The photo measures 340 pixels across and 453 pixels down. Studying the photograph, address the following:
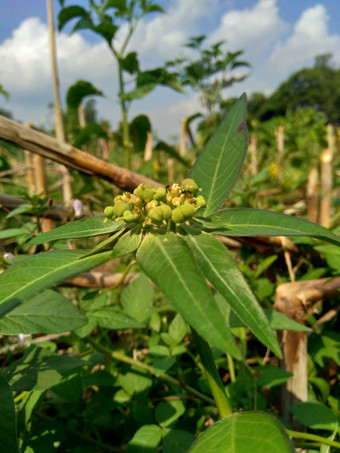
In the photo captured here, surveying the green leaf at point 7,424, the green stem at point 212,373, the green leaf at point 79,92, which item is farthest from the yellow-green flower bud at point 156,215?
the green leaf at point 79,92

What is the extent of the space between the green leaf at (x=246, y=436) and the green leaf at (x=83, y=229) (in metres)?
0.21

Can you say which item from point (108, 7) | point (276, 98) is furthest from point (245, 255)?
point (276, 98)

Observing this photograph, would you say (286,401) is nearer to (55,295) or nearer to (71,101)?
(55,295)

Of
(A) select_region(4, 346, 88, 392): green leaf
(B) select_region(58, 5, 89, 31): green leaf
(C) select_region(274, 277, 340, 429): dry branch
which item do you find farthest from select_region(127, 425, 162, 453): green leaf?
(B) select_region(58, 5, 89, 31): green leaf

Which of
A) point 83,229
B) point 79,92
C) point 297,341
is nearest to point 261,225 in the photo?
point 83,229

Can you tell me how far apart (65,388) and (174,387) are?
21 centimetres

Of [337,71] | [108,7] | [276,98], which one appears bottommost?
[108,7]

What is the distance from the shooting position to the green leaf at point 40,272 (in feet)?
0.88

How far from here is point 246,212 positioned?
339 millimetres

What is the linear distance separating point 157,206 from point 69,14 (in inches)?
53.5

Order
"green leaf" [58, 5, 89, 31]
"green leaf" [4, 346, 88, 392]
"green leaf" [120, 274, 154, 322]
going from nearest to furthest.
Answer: "green leaf" [4, 346, 88, 392] < "green leaf" [120, 274, 154, 322] < "green leaf" [58, 5, 89, 31]

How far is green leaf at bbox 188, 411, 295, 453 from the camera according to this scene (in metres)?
0.26

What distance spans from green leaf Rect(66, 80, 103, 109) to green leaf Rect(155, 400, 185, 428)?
1.22 m

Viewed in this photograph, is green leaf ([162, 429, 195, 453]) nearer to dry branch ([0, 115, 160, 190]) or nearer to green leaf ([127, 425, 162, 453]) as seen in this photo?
green leaf ([127, 425, 162, 453])
